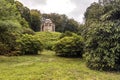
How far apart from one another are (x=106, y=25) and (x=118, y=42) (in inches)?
50.4

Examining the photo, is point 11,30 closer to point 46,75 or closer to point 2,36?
point 2,36

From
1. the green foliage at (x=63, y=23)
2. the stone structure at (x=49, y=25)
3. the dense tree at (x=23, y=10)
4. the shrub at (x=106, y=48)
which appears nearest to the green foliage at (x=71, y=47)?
the shrub at (x=106, y=48)

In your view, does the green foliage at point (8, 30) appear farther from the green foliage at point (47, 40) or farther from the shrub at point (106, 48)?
the green foliage at point (47, 40)

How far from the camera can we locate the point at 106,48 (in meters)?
12.7

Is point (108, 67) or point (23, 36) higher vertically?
point (23, 36)

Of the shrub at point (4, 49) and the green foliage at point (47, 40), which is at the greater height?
the green foliage at point (47, 40)

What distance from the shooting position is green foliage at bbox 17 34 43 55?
18.7 m

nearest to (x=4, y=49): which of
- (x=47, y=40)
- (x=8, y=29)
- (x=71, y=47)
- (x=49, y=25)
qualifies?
(x=8, y=29)

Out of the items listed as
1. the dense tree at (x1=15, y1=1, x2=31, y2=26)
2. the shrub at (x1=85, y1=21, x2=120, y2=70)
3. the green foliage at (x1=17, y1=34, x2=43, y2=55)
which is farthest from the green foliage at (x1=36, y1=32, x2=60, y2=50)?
the shrub at (x1=85, y1=21, x2=120, y2=70)

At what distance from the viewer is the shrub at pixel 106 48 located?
12242mm

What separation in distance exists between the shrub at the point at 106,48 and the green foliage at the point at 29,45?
23.6 feet

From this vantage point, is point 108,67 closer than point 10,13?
Yes

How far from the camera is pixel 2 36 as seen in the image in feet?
49.2

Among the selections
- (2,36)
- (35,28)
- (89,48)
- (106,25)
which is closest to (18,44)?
(2,36)
